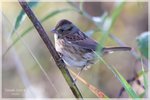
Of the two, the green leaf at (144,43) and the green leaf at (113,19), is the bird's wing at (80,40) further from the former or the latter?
the green leaf at (113,19)

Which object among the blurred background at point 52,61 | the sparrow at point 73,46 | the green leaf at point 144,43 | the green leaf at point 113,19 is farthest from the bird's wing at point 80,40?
the green leaf at point 113,19

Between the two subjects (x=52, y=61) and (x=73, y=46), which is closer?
(x=73, y=46)

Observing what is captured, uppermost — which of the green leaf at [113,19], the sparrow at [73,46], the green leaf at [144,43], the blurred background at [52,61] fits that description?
the green leaf at [113,19]

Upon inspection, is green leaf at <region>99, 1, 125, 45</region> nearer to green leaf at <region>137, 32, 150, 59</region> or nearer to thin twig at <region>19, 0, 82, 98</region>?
thin twig at <region>19, 0, 82, 98</region>

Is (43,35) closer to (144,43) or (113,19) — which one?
(113,19)

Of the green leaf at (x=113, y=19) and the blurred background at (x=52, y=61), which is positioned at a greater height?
the green leaf at (x=113, y=19)

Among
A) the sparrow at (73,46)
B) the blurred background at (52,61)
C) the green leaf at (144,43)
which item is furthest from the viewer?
the blurred background at (52,61)

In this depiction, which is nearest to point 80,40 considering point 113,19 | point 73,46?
point 73,46

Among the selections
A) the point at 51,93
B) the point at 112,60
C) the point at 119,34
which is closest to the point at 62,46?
the point at 51,93

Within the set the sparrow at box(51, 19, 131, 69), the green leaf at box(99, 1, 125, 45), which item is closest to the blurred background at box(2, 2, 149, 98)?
the sparrow at box(51, 19, 131, 69)
